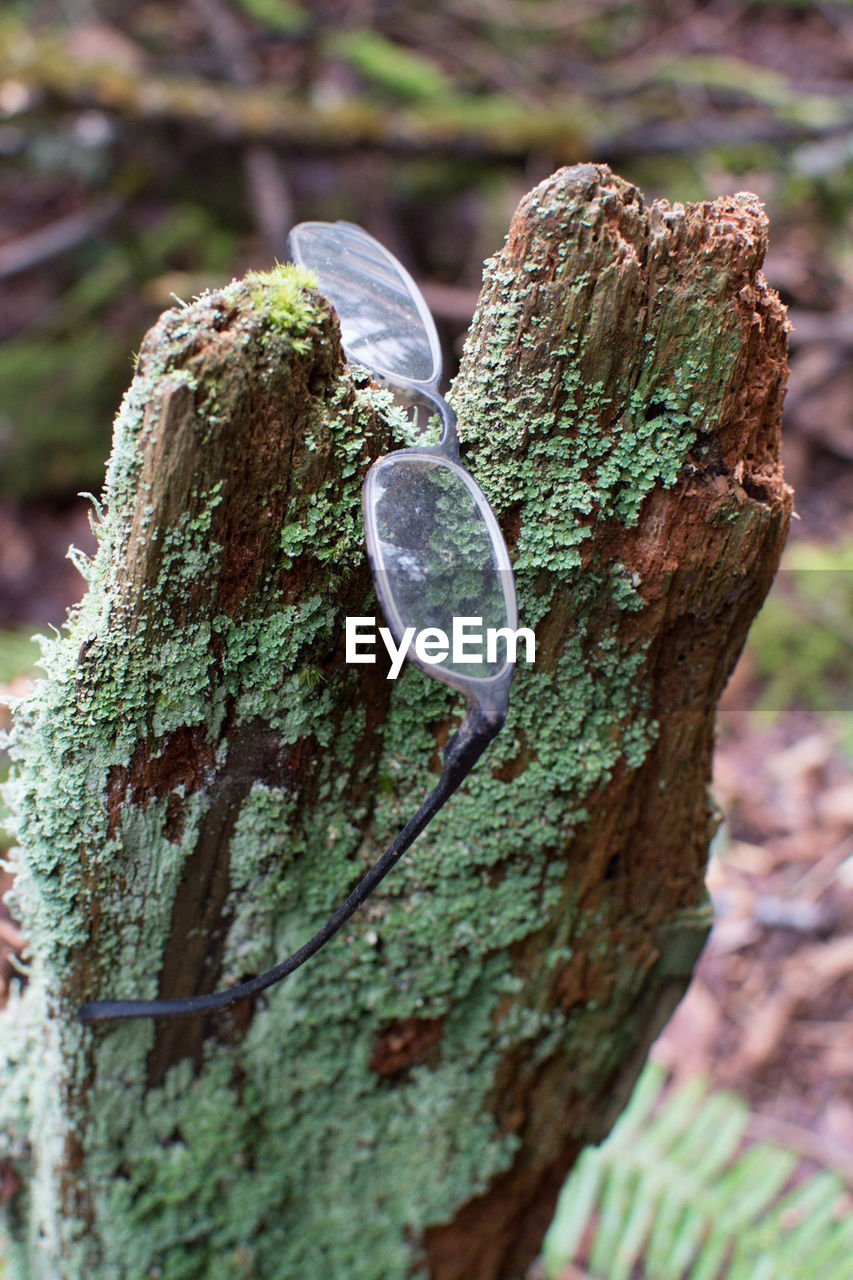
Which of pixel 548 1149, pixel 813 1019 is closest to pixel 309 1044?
pixel 548 1149

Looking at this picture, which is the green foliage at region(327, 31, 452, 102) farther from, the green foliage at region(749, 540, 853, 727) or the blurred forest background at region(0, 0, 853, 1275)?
the green foliage at region(749, 540, 853, 727)

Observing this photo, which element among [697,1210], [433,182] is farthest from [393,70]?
[697,1210]

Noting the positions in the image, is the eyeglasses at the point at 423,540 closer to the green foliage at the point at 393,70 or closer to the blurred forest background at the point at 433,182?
the blurred forest background at the point at 433,182

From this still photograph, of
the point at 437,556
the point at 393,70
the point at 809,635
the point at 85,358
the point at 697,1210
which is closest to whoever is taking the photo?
the point at 437,556

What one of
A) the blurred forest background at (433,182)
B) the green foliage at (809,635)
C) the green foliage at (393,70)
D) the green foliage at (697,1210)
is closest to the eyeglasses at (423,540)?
the green foliage at (697,1210)

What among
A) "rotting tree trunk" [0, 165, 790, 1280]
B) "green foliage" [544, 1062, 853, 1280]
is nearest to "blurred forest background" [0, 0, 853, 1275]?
"green foliage" [544, 1062, 853, 1280]

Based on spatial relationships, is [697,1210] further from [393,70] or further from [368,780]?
[393,70]
